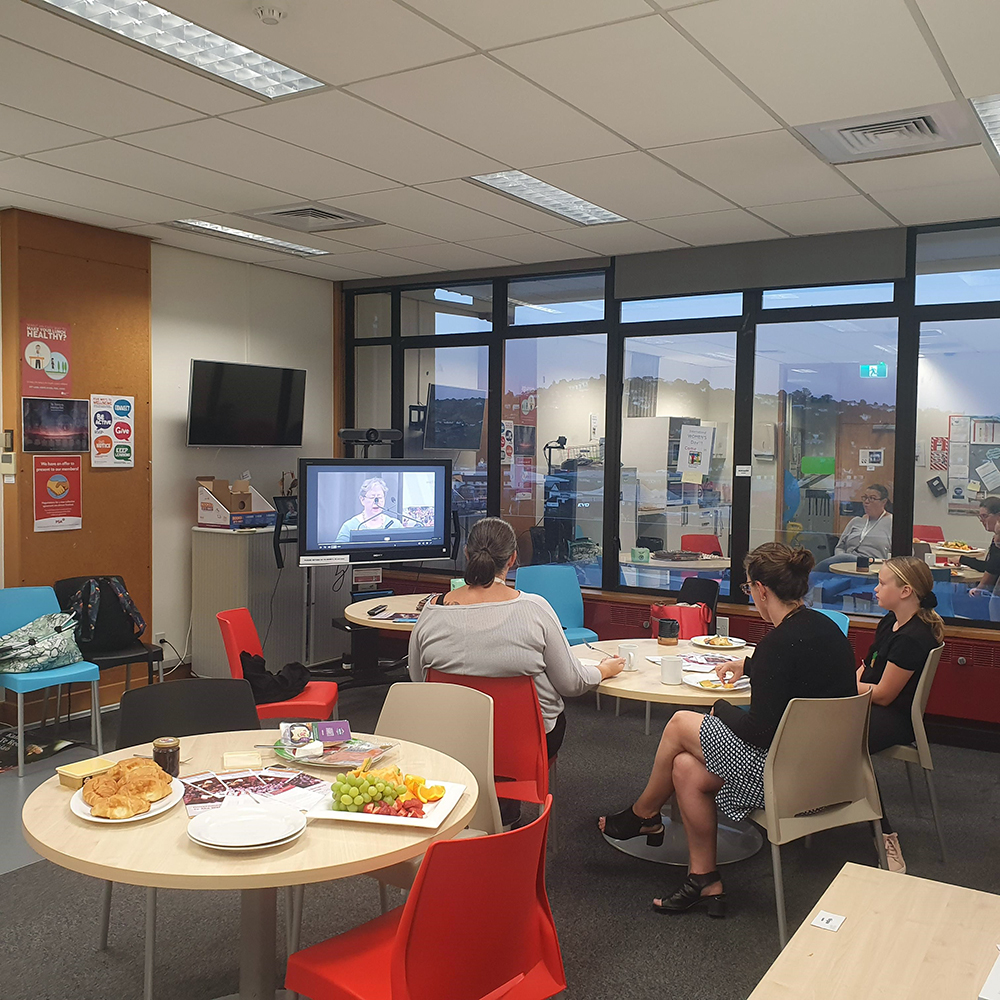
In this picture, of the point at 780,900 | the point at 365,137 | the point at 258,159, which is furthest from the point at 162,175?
the point at 780,900

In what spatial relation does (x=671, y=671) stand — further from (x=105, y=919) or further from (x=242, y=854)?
Answer: (x=105, y=919)

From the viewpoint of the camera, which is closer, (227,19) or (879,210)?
(227,19)

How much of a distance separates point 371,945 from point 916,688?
8.20 ft

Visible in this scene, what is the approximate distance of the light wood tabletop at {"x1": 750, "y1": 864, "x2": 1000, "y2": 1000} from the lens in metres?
1.62

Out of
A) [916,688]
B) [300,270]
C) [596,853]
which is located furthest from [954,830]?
[300,270]

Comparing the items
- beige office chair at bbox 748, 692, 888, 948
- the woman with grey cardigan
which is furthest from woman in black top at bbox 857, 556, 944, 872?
the woman with grey cardigan

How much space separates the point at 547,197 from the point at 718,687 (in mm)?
2750

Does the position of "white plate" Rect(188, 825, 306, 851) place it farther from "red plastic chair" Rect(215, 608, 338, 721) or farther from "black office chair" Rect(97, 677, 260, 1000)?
Result: "red plastic chair" Rect(215, 608, 338, 721)

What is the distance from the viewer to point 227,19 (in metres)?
2.84

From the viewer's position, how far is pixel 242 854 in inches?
82.0

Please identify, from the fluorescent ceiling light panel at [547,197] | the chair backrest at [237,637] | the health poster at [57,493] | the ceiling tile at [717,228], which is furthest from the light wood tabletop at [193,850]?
the ceiling tile at [717,228]

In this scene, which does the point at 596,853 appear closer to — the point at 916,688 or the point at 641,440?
the point at 916,688

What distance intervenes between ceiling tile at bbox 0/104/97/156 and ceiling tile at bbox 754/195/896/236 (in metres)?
3.32

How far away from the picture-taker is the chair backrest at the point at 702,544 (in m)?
6.31
